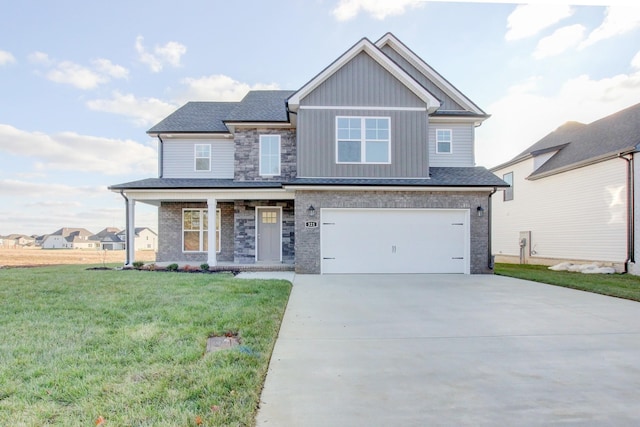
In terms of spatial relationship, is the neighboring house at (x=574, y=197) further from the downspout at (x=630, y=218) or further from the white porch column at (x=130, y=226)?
the white porch column at (x=130, y=226)

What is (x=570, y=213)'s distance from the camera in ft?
52.9

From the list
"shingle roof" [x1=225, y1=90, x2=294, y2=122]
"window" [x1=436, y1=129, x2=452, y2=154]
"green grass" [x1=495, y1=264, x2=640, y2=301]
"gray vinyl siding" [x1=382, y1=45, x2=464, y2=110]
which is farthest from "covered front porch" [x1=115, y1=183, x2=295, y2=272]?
"green grass" [x1=495, y1=264, x2=640, y2=301]

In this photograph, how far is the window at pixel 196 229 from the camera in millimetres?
15391

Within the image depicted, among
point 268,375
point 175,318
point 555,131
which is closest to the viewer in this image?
point 268,375

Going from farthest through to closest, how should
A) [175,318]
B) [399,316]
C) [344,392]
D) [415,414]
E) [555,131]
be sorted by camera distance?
1. [555,131]
2. [399,316]
3. [175,318]
4. [344,392]
5. [415,414]

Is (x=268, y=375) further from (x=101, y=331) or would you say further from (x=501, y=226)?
(x=501, y=226)

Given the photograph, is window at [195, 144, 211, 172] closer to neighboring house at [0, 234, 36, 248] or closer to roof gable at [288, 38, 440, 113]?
roof gable at [288, 38, 440, 113]

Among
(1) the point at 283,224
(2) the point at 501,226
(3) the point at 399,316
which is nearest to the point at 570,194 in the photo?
(2) the point at 501,226

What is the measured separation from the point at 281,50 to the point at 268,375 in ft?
48.4

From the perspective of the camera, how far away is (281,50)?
15.8 metres

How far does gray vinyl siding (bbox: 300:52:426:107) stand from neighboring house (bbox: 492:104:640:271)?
789cm

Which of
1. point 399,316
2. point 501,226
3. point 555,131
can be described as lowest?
point 399,316

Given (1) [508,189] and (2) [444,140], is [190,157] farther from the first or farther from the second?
(1) [508,189]

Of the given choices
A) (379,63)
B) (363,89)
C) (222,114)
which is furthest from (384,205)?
(222,114)
